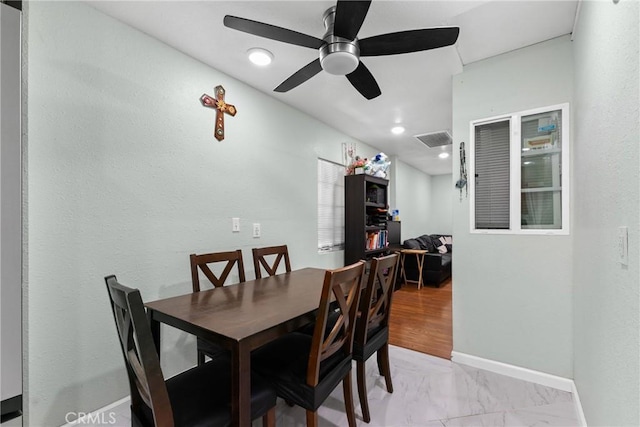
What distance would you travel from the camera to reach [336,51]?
1612 millimetres

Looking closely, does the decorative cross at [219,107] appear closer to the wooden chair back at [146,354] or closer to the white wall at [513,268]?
the wooden chair back at [146,354]

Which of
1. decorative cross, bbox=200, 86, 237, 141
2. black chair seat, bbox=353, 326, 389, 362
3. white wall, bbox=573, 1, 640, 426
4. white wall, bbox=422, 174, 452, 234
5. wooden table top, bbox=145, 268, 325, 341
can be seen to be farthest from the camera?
white wall, bbox=422, 174, 452, 234

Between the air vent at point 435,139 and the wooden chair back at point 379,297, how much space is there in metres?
2.89

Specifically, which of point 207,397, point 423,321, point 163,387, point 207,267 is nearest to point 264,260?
point 207,267

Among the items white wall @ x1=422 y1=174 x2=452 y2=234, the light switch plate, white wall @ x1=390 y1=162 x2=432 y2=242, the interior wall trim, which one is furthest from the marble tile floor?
white wall @ x1=422 y1=174 x2=452 y2=234

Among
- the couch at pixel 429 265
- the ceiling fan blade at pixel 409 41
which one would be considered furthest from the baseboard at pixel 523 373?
the couch at pixel 429 265

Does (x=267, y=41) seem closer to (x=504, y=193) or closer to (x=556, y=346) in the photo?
(x=504, y=193)

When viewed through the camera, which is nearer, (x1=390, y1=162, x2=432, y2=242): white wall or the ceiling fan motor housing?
the ceiling fan motor housing

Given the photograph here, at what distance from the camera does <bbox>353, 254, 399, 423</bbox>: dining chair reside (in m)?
1.70

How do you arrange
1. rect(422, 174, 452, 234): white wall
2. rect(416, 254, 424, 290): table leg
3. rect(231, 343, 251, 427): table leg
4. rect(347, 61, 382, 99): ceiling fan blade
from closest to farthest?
1. rect(231, 343, 251, 427): table leg
2. rect(347, 61, 382, 99): ceiling fan blade
3. rect(416, 254, 424, 290): table leg
4. rect(422, 174, 452, 234): white wall

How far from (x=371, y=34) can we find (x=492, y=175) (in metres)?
1.44

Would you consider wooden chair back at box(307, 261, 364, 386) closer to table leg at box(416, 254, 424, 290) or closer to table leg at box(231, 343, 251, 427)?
table leg at box(231, 343, 251, 427)

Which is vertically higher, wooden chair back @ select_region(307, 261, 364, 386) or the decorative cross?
the decorative cross

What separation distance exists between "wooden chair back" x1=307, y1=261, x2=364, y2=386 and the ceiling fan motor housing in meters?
1.16
